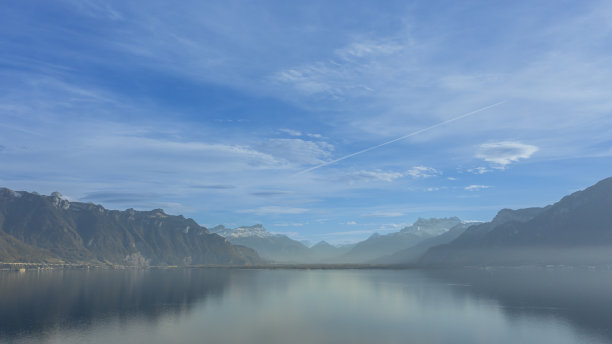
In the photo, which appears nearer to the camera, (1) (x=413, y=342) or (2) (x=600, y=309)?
(1) (x=413, y=342)

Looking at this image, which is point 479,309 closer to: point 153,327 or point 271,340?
point 271,340

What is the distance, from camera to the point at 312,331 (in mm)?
101125

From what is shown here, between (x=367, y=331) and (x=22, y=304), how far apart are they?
12155 cm

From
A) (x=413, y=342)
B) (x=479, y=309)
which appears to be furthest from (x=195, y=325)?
(x=479, y=309)

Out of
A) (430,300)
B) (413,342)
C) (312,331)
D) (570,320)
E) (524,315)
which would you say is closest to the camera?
(413,342)

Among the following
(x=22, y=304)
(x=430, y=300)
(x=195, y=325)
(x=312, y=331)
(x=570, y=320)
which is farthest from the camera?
(x=430, y=300)

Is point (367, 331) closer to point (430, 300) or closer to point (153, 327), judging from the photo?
point (153, 327)

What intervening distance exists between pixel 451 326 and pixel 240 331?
57906 millimetres

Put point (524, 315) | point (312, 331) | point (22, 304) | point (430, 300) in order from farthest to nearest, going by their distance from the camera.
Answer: point (430, 300) → point (22, 304) → point (524, 315) → point (312, 331)

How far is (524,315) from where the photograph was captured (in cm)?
12812

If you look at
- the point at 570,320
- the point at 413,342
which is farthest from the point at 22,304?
the point at 570,320

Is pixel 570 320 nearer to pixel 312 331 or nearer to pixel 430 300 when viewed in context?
pixel 430 300

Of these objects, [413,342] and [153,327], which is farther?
[153,327]

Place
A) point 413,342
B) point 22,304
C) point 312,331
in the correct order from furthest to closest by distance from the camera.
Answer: point 22,304 < point 312,331 < point 413,342
